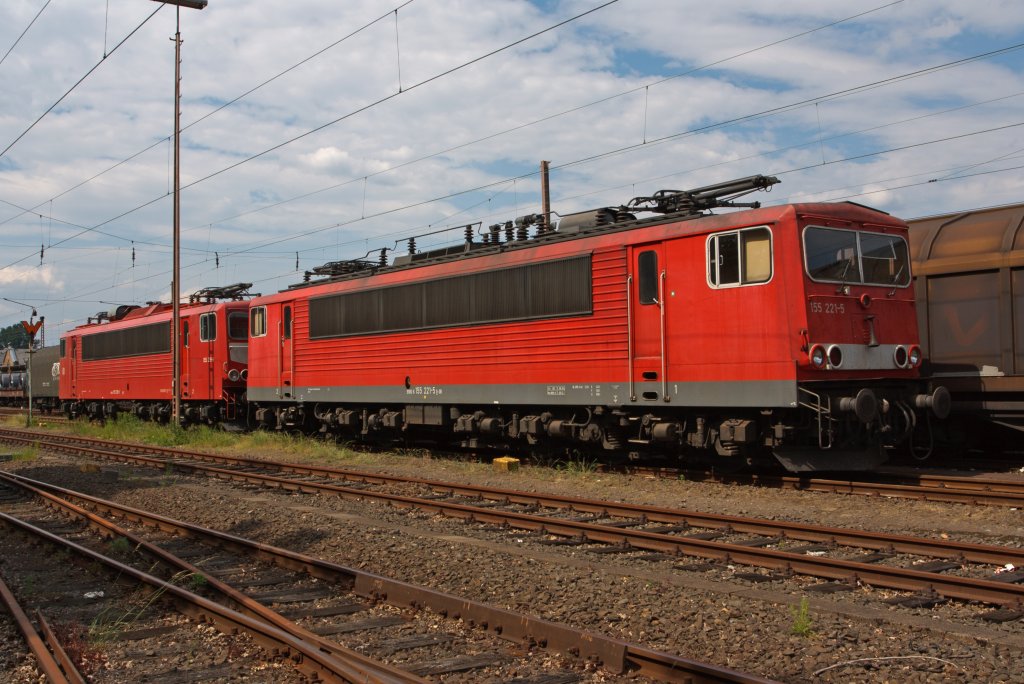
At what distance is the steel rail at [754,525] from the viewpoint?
25.6ft

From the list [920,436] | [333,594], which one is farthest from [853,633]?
[920,436]

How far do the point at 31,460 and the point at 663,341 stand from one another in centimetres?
1452

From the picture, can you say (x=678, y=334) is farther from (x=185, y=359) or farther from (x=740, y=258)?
(x=185, y=359)

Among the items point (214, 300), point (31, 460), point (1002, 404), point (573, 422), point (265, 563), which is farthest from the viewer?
point (214, 300)

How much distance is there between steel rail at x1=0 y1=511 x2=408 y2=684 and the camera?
205 inches

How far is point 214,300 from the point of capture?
2703 centimetres

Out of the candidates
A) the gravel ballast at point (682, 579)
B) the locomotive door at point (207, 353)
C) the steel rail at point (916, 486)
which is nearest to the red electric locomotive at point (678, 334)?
the steel rail at point (916, 486)

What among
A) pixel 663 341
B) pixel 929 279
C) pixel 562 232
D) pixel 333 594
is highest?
pixel 562 232

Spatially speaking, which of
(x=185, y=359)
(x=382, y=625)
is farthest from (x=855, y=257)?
(x=185, y=359)

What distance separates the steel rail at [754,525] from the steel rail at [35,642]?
5.89 meters

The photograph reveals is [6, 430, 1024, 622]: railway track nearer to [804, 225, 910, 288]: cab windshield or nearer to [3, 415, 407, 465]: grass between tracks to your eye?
[804, 225, 910, 288]: cab windshield

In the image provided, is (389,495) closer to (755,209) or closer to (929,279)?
(755,209)

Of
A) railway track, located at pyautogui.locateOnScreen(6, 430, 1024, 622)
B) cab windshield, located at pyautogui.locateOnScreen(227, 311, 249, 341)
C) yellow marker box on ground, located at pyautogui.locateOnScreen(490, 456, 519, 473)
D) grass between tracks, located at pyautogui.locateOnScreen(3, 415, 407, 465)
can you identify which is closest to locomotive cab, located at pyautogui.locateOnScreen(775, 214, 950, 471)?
railway track, located at pyautogui.locateOnScreen(6, 430, 1024, 622)

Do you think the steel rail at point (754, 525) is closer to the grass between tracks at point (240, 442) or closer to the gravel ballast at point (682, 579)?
the gravel ballast at point (682, 579)
